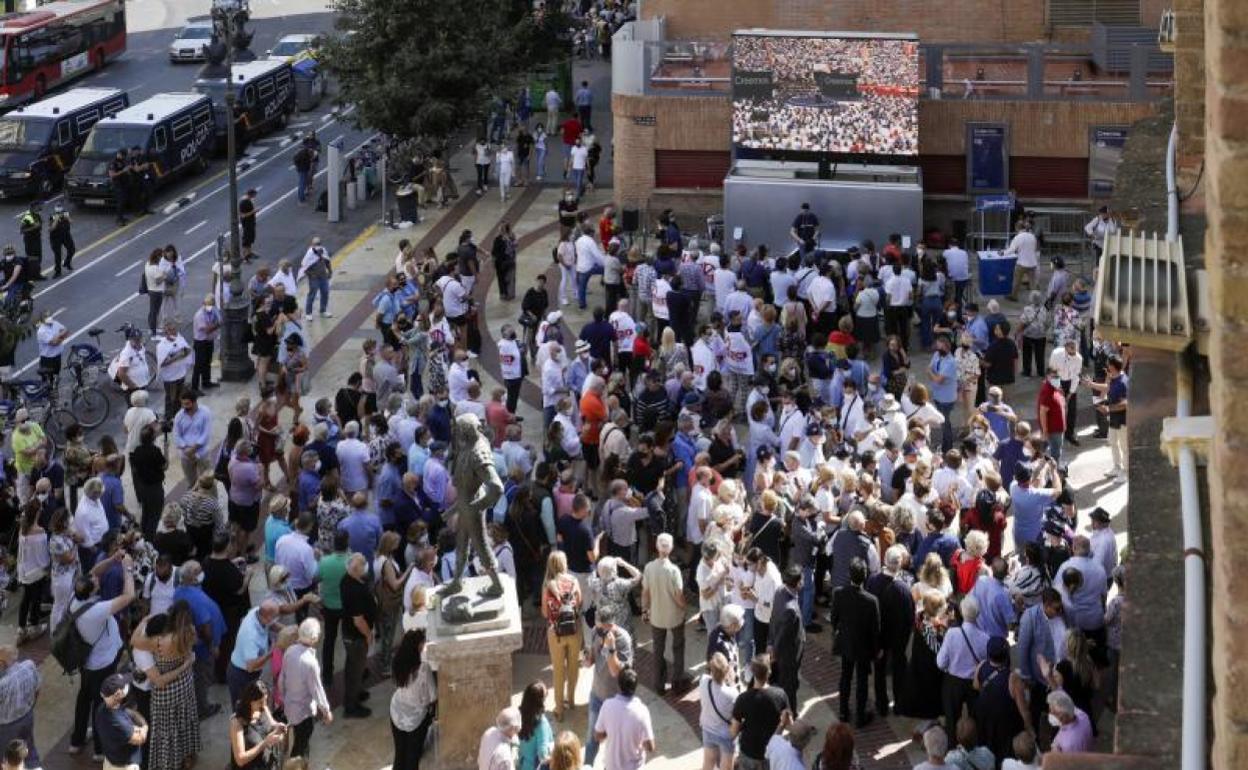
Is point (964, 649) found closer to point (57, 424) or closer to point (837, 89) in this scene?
point (57, 424)

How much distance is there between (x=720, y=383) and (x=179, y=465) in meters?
7.06

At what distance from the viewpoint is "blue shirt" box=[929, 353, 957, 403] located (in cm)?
2144

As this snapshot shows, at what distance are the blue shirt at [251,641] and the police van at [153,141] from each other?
80.7ft

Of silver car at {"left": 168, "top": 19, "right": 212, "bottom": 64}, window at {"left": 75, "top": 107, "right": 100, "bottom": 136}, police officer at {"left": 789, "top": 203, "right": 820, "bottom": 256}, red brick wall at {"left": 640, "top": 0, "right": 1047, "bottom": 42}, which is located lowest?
police officer at {"left": 789, "top": 203, "right": 820, "bottom": 256}

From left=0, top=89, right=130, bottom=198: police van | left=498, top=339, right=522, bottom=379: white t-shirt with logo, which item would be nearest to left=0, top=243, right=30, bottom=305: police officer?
left=498, top=339, right=522, bottom=379: white t-shirt with logo

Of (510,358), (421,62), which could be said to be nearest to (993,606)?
(510,358)

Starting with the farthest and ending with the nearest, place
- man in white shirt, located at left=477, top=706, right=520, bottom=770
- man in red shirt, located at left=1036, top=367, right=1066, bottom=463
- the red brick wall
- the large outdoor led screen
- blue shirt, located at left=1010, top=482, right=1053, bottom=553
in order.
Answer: the red brick wall < the large outdoor led screen < man in red shirt, located at left=1036, top=367, right=1066, bottom=463 < blue shirt, located at left=1010, top=482, right=1053, bottom=553 < man in white shirt, located at left=477, top=706, right=520, bottom=770

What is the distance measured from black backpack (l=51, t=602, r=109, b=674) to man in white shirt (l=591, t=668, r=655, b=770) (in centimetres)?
448

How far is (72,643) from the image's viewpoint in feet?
49.2

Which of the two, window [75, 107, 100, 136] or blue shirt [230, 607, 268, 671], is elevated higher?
window [75, 107, 100, 136]

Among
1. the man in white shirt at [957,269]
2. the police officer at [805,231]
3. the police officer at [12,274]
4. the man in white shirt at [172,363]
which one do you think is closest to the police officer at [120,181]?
the police officer at [12,274]

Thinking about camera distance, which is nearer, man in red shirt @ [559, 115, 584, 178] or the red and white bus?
man in red shirt @ [559, 115, 584, 178]

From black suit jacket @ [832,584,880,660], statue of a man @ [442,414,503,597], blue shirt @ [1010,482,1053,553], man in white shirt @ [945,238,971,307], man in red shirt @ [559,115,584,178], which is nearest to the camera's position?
statue of a man @ [442,414,503,597]

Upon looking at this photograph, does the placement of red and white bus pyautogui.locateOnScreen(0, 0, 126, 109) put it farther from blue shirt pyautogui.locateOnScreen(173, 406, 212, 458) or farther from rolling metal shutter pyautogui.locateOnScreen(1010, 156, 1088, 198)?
blue shirt pyautogui.locateOnScreen(173, 406, 212, 458)
